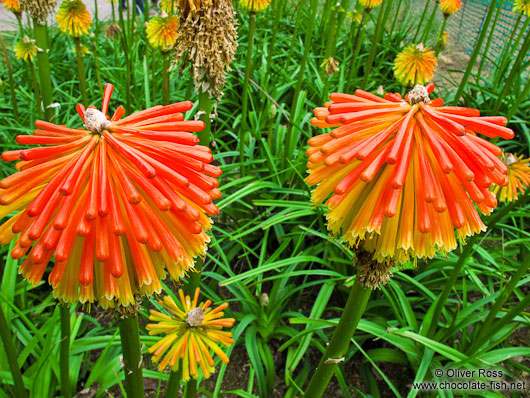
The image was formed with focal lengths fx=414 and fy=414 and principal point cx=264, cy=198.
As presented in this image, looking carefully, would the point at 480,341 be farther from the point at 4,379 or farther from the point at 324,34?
the point at 324,34

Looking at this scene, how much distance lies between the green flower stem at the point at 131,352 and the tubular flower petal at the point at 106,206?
0.11m

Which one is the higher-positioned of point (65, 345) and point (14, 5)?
point (14, 5)

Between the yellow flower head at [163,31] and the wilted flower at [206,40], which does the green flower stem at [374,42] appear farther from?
the wilted flower at [206,40]

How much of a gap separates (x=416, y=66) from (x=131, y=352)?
3484mm

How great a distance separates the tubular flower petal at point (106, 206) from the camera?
986mm

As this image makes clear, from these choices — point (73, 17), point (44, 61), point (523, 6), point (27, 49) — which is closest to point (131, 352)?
point (44, 61)

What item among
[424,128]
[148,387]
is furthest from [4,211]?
[148,387]

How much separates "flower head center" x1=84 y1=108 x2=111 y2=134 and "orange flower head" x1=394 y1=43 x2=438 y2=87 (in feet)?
10.9

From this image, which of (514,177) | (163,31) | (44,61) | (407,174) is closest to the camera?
(407,174)

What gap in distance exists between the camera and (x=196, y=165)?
1.10m

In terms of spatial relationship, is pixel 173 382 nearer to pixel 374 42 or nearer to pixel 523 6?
pixel 374 42

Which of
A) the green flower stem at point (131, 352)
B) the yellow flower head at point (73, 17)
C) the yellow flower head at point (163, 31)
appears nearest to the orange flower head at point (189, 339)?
the green flower stem at point (131, 352)

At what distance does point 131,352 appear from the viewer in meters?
1.21

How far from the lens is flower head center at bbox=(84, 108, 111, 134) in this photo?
1043 millimetres
